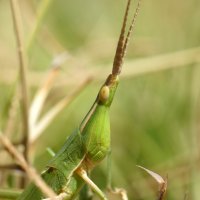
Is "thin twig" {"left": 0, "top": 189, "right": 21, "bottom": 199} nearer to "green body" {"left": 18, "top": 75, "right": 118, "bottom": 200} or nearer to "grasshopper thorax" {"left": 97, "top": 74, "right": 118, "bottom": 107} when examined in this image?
"green body" {"left": 18, "top": 75, "right": 118, "bottom": 200}

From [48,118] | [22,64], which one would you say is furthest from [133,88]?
[22,64]

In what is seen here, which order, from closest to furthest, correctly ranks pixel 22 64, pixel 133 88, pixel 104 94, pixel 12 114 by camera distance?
1. pixel 104 94
2. pixel 22 64
3. pixel 12 114
4. pixel 133 88

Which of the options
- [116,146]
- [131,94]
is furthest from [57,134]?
Answer: [131,94]

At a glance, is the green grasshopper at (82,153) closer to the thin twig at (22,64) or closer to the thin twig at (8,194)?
the thin twig at (8,194)

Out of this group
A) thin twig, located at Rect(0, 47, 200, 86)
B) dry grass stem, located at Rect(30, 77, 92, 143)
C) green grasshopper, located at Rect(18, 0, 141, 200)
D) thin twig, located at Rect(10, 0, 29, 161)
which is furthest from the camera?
thin twig, located at Rect(0, 47, 200, 86)

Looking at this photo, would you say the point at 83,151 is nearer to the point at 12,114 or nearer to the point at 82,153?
the point at 82,153

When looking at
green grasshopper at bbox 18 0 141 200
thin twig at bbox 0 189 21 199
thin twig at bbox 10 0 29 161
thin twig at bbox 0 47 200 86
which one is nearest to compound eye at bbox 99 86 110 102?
green grasshopper at bbox 18 0 141 200

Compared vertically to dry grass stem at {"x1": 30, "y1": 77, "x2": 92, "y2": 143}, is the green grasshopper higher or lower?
higher
